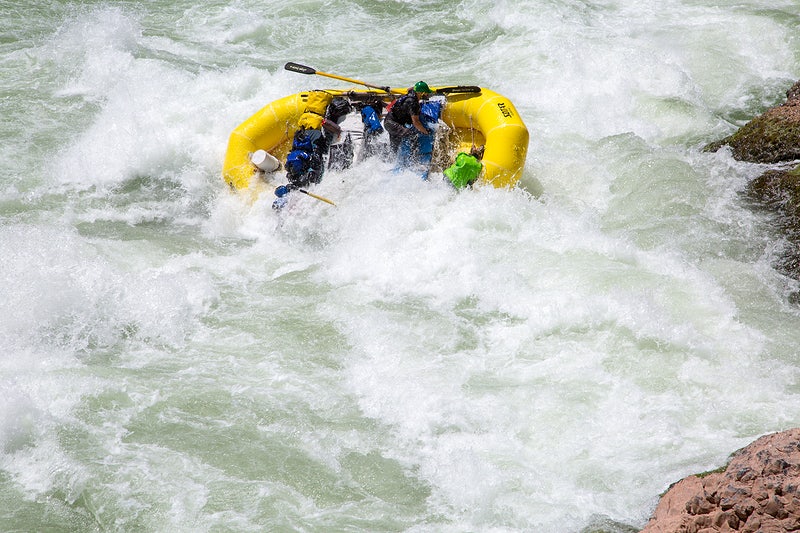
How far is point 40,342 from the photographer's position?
6008 millimetres

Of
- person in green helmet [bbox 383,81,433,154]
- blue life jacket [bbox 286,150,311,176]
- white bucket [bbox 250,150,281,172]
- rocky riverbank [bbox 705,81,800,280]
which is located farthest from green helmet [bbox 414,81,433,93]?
rocky riverbank [bbox 705,81,800,280]

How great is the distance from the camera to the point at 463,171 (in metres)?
7.48

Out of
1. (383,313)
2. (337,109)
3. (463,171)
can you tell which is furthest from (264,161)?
(383,313)

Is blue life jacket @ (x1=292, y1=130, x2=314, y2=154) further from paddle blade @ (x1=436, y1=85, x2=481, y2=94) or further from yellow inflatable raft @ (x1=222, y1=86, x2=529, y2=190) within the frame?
paddle blade @ (x1=436, y1=85, x2=481, y2=94)

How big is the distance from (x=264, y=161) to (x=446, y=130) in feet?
5.88

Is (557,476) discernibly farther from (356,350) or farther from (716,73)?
(716,73)

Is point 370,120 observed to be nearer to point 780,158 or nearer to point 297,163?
point 297,163

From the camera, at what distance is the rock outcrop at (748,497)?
3.24 m

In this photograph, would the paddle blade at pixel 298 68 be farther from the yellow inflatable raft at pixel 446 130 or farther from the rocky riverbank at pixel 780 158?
the rocky riverbank at pixel 780 158

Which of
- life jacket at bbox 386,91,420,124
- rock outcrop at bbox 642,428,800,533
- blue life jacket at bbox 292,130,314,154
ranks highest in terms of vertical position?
life jacket at bbox 386,91,420,124

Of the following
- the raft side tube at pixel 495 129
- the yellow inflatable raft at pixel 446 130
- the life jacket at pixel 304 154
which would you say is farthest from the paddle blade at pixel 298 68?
the raft side tube at pixel 495 129

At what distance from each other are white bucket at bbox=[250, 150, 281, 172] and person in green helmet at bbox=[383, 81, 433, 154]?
115 centimetres

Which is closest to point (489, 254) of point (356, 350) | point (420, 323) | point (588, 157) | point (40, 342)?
point (420, 323)

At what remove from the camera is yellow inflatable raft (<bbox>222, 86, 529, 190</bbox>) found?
773 cm
